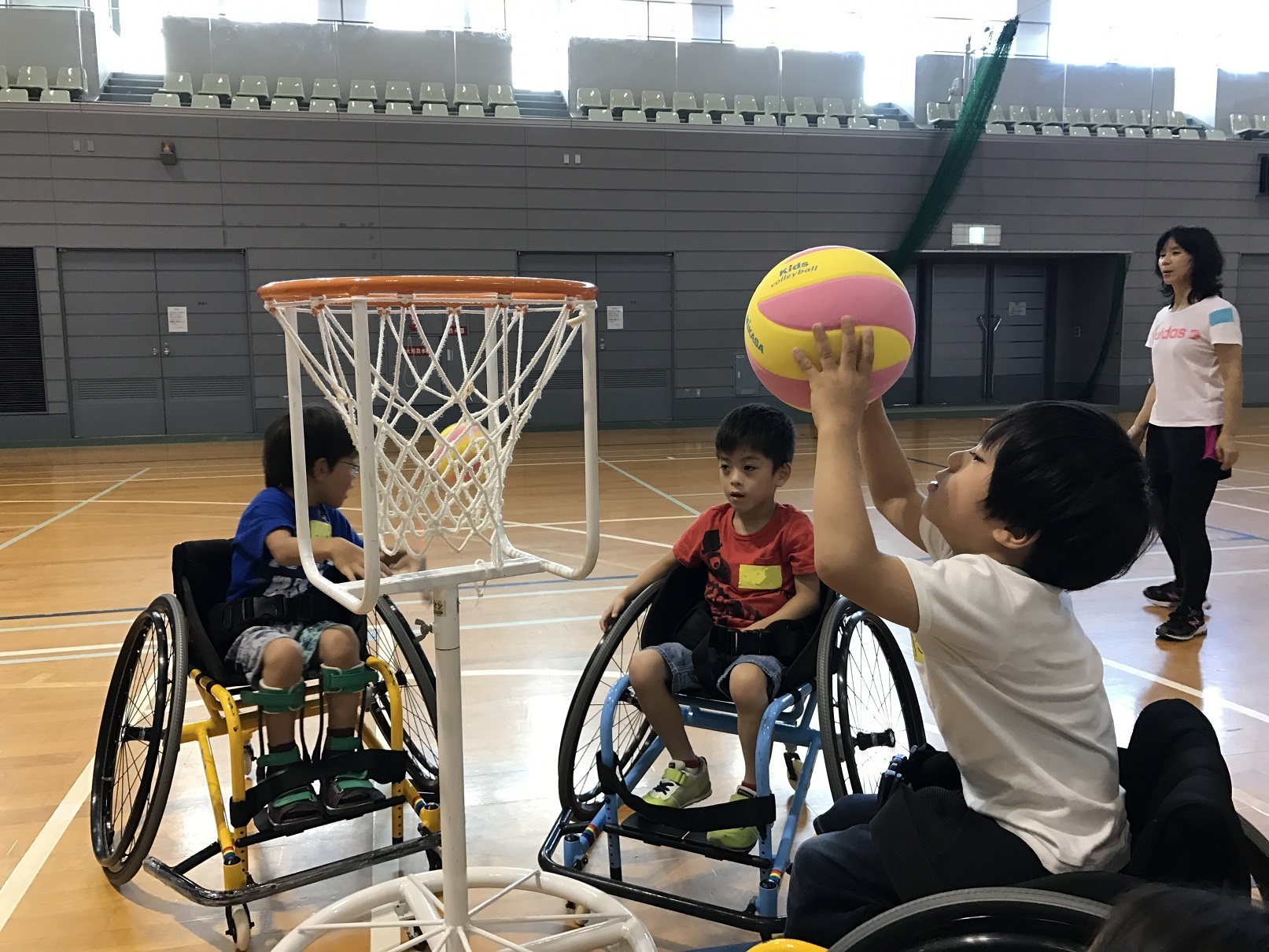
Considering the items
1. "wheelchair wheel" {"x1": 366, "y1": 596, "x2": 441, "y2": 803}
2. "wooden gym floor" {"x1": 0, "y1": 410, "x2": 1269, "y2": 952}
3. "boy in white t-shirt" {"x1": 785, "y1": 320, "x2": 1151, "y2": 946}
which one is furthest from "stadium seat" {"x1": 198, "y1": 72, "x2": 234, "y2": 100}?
"boy in white t-shirt" {"x1": 785, "y1": 320, "x2": 1151, "y2": 946}

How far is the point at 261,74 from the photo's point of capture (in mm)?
10992

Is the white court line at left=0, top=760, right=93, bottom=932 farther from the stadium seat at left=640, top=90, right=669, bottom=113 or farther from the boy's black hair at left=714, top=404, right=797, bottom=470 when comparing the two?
the stadium seat at left=640, top=90, right=669, bottom=113

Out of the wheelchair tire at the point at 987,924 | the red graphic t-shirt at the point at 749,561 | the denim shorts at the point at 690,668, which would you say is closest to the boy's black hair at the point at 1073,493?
the wheelchair tire at the point at 987,924

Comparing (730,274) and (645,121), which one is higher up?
(645,121)

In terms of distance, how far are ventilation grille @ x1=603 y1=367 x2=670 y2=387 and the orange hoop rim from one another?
1052 centimetres

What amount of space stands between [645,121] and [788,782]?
34.0 ft

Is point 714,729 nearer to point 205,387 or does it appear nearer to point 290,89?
point 205,387

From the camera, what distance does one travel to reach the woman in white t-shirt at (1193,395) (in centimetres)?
357

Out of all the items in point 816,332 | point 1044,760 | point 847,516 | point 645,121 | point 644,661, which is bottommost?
point 644,661

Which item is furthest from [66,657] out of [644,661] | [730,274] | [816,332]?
[730,274]

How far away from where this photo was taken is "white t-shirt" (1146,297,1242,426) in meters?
3.58

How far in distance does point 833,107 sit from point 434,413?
11948 mm

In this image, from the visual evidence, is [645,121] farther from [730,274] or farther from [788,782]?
[788,782]

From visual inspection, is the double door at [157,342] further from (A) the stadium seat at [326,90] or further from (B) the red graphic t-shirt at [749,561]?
(B) the red graphic t-shirt at [749,561]
